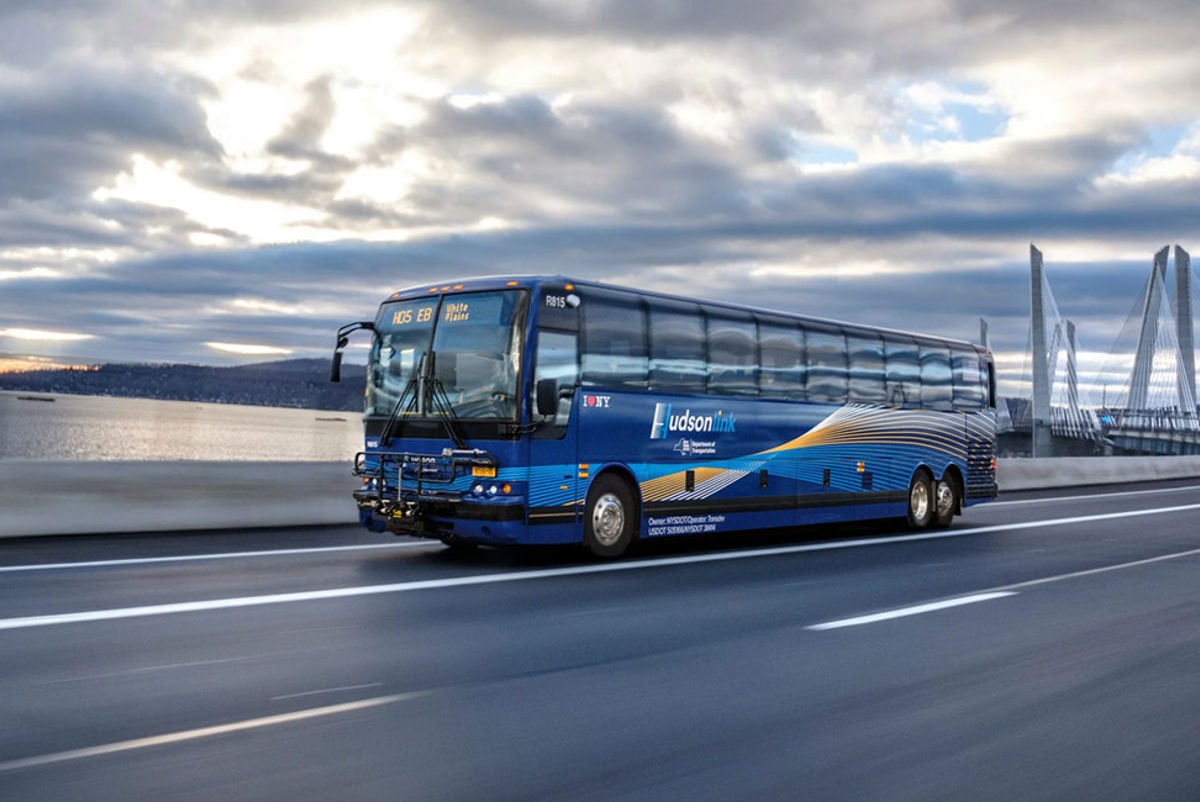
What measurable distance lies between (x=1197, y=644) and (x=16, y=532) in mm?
13283

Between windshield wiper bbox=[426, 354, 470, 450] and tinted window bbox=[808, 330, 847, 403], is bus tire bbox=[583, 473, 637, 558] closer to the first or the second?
windshield wiper bbox=[426, 354, 470, 450]

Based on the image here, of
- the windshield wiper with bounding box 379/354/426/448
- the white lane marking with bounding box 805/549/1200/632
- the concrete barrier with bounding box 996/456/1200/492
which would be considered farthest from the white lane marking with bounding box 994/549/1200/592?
the concrete barrier with bounding box 996/456/1200/492

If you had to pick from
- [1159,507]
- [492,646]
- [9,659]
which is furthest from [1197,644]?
[1159,507]

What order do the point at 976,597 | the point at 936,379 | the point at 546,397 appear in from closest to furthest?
the point at 976,597 < the point at 546,397 < the point at 936,379

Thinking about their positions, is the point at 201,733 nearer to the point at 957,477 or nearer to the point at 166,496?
the point at 166,496

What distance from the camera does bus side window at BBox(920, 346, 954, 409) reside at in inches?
865

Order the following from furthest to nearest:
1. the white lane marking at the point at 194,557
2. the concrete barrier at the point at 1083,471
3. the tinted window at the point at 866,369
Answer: the concrete barrier at the point at 1083,471 → the tinted window at the point at 866,369 → the white lane marking at the point at 194,557

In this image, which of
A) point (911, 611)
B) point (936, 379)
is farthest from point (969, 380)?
point (911, 611)

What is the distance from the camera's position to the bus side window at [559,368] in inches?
551

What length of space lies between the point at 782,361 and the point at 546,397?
564cm

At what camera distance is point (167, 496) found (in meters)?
17.2

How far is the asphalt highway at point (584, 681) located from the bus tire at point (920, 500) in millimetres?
7239

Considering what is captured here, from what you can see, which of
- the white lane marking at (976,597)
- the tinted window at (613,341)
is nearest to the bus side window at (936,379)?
the white lane marking at (976,597)

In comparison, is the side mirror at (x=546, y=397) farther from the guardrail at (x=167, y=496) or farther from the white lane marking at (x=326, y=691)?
the white lane marking at (x=326, y=691)
